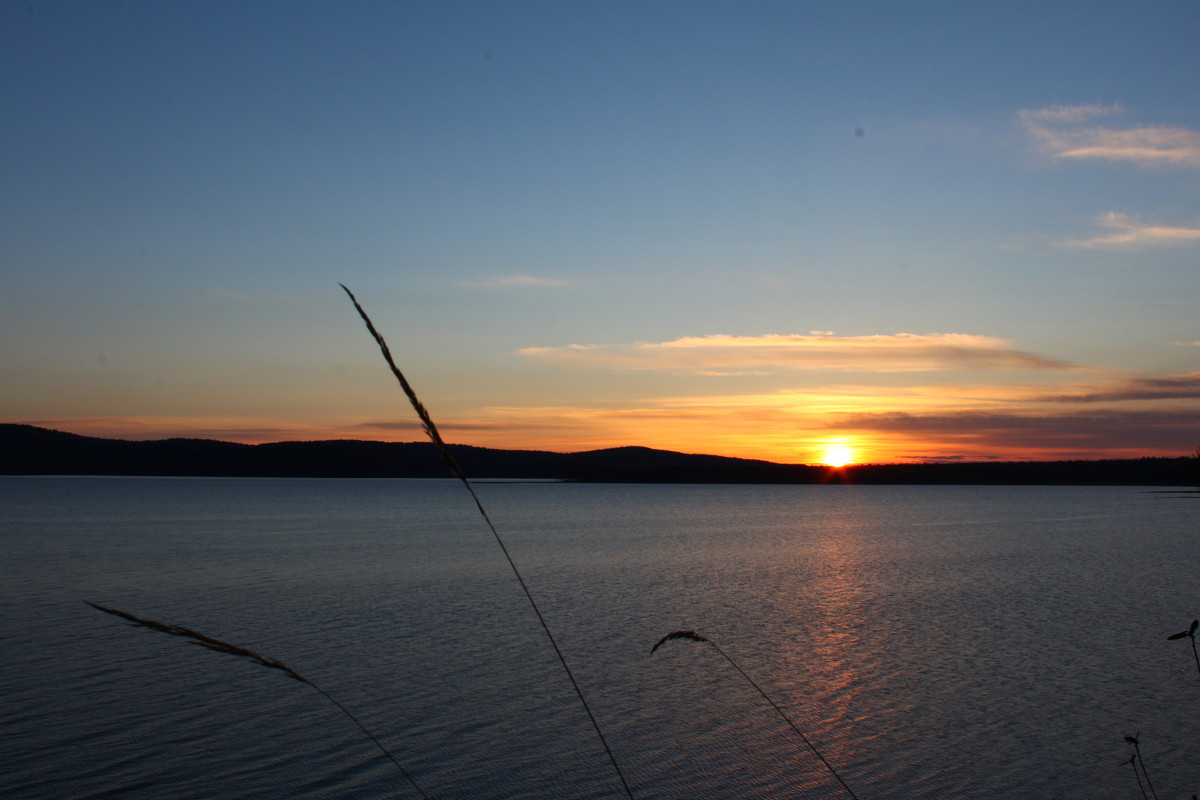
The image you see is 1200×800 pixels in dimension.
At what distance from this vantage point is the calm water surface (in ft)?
39.3

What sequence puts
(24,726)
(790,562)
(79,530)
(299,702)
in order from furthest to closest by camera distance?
(79,530), (790,562), (299,702), (24,726)

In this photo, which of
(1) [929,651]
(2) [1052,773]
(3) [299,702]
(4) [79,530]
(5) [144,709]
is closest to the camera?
(2) [1052,773]

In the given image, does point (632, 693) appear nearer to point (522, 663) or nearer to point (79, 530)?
point (522, 663)

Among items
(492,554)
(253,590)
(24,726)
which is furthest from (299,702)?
(492,554)

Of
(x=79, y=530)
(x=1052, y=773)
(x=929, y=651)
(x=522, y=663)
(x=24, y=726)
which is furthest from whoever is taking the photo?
(x=79, y=530)

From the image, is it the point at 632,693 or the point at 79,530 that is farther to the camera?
the point at 79,530

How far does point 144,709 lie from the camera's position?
14.7 meters

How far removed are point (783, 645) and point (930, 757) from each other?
8.88 metres

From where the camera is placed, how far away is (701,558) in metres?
47.2

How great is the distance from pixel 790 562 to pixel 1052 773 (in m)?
33.8

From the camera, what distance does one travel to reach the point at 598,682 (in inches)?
687

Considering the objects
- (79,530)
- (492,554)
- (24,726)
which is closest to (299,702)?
(24,726)

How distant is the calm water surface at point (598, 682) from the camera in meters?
12.0

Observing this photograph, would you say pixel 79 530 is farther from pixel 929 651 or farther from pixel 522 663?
pixel 929 651
